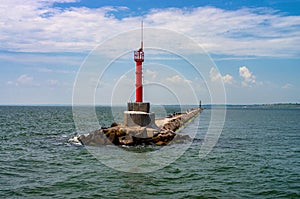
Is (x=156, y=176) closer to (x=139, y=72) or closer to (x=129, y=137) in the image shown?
(x=129, y=137)

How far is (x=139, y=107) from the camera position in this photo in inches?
977

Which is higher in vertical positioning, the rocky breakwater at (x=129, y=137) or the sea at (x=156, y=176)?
the rocky breakwater at (x=129, y=137)

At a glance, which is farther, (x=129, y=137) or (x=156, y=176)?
(x=129, y=137)

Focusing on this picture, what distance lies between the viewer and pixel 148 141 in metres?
23.8

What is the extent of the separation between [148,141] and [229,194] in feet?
39.9

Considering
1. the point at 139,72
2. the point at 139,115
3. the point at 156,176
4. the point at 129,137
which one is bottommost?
the point at 156,176

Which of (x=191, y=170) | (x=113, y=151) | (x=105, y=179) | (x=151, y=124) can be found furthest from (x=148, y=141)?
(x=105, y=179)

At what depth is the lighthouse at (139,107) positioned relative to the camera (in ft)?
80.8

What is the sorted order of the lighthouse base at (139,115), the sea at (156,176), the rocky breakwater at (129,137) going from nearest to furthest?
the sea at (156,176)
the rocky breakwater at (129,137)
the lighthouse base at (139,115)

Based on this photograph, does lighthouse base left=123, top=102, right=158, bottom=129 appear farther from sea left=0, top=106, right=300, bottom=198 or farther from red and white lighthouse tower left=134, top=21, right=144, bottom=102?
sea left=0, top=106, right=300, bottom=198

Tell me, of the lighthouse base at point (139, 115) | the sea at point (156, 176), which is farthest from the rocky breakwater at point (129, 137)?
the sea at point (156, 176)

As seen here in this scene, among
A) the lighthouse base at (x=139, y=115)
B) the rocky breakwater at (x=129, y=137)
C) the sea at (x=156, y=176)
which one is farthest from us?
the lighthouse base at (x=139, y=115)

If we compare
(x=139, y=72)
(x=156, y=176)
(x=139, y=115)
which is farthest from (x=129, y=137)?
(x=156, y=176)

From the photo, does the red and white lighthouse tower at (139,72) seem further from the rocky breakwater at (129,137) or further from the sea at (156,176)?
the sea at (156,176)
